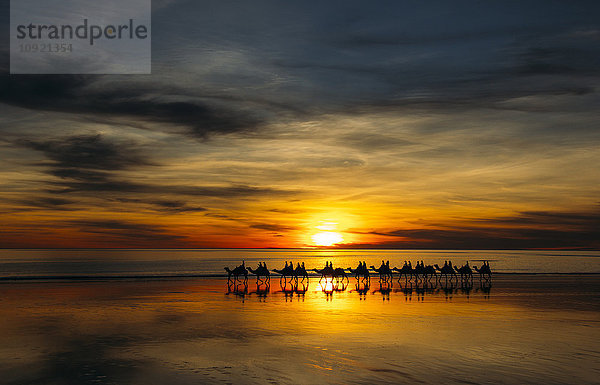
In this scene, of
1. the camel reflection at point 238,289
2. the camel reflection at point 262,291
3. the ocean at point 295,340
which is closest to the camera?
the ocean at point 295,340

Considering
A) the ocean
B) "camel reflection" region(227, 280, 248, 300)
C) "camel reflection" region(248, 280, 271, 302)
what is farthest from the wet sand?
"camel reflection" region(227, 280, 248, 300)

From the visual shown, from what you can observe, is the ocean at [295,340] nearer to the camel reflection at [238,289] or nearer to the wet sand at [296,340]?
the wet sand at [296,340]

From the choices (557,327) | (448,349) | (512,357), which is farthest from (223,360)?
(557,327)

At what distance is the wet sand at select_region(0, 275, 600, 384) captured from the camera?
46.4 feet

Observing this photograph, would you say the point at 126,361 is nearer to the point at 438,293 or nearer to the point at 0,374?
the point at 0,374

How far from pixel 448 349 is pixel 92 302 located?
804 inches

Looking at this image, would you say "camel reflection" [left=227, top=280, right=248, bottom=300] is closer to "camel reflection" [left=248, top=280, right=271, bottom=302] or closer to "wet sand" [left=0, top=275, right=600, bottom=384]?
"camel reflection" [left=248, top=280, right=271, bottom=302]

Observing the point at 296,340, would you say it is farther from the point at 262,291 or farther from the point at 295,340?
the point at 262,291

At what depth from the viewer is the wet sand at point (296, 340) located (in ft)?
46.4

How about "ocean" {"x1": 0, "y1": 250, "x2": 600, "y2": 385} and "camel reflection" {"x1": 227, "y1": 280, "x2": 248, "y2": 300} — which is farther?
"camel reflection" {"x1": 227, "y1": 280, "x2": 248, "y2": 300}

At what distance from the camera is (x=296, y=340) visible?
61.2ft

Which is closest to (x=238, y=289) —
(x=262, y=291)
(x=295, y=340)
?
(x=262, y=291)

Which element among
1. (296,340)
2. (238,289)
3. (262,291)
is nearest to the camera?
(296,340)

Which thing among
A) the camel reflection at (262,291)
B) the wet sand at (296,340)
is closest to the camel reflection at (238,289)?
the camel reflection at (262,291)
